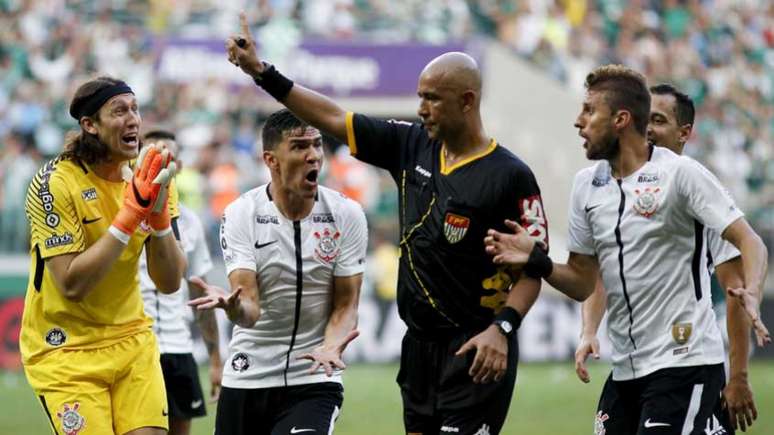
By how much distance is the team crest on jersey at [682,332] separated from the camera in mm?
7289

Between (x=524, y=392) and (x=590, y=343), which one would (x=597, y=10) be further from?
(x=590, y=343)

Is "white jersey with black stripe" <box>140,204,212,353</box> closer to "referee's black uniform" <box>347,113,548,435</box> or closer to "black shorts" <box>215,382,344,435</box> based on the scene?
"black shorts" <box>215,382,344,435</box>

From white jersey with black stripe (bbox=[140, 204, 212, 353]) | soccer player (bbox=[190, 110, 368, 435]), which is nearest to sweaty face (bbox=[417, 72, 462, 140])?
soccer player (bbox=[190, 110, 368, 435])

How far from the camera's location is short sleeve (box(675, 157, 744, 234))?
23.2 ft

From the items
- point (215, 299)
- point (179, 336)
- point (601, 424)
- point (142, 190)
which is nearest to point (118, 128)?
point (142, 190)

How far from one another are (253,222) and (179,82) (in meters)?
16.7

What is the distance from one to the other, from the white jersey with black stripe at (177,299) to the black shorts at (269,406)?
2.03 meters

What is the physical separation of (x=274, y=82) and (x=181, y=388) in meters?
3.52

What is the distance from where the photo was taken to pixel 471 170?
7.08 m

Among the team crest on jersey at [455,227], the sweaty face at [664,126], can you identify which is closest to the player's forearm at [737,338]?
the sweaty face at [664,126]

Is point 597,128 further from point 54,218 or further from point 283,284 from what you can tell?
point 54,218

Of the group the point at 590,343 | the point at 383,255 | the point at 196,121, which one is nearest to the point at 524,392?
the point at 383,255

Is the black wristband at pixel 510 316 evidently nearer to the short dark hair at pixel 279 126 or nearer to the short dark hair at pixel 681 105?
the short dark hair at pixel 279 126

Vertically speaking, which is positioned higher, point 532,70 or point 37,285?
point 532,70
